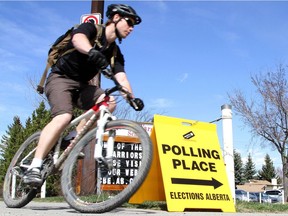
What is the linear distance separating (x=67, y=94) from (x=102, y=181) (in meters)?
0.88

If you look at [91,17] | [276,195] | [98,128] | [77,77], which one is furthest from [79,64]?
[276,195]

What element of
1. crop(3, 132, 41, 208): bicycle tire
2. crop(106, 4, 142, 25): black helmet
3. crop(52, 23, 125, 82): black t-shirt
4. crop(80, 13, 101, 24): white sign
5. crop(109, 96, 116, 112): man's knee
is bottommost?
crop(3, 132, 41, 208): bicycle tire

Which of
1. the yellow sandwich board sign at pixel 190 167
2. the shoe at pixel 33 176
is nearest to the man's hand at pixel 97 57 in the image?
the shoe at pixel 33 176

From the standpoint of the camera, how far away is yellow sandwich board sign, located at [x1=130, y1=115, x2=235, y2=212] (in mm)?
4996

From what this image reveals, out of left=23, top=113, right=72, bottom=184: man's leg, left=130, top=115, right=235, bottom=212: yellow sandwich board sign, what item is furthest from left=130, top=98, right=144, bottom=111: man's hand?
left=130, top=115, right=235, bottom=212: yellow sandwich board sign

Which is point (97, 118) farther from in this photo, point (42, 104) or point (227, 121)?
point (42, 104)

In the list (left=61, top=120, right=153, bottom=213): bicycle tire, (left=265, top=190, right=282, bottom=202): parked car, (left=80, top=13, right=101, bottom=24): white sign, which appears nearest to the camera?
(left=61, top=120, right=153, bottom=213): bicycle tire

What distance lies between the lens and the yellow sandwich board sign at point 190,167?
499 cm

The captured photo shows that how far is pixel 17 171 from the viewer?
441 centimetres

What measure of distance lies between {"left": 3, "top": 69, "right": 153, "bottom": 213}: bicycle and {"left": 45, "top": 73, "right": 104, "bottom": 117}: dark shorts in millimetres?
224

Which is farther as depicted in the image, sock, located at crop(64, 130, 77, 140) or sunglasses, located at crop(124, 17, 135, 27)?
sock, located at crop(64, 130, 77, 140)

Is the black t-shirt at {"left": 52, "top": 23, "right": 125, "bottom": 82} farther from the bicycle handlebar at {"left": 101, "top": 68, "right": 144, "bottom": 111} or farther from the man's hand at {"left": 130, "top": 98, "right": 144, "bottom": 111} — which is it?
the man's hand at {"left": 130, "top": 98, "right": 144, "bottom": 111}

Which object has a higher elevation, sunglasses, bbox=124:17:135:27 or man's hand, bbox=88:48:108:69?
sunglasses, bbox=124:17:135:27

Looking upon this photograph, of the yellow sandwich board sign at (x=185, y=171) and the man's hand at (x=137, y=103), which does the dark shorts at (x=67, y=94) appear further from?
the yellow sandwich board sign at (x=185, y=171)
